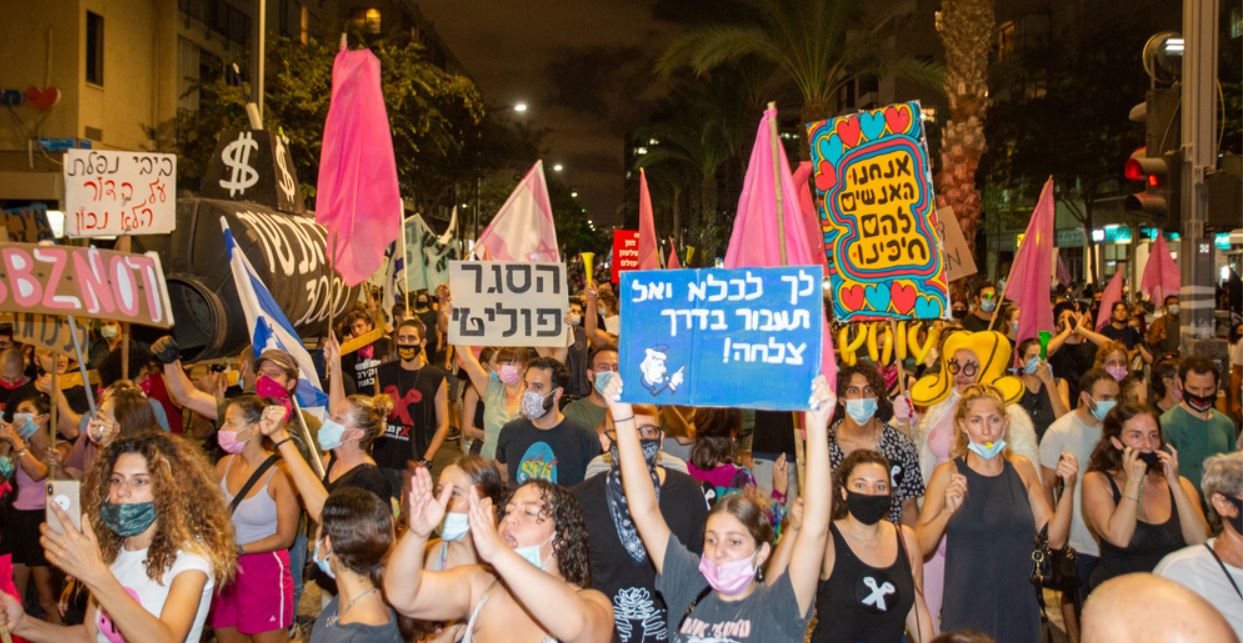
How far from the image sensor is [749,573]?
3.77 m

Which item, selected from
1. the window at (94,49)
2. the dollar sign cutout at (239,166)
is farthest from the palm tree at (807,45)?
the window at (94,49)

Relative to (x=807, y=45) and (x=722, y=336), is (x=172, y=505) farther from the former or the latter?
(x=807, y=45)

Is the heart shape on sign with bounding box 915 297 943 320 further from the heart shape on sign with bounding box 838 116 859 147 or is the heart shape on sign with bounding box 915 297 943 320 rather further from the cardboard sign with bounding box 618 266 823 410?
the cardboard sign with bounding box 618 266 823 410

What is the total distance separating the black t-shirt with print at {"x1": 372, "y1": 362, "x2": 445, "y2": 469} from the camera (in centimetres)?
780

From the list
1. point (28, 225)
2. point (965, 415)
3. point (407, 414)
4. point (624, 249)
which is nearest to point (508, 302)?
point (407, 414)

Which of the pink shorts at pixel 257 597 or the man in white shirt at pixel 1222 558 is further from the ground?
the man in white shirt at pixel 1222 558

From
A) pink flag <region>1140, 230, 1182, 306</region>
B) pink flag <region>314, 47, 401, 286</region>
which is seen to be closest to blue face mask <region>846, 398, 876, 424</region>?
pink flag <region>314, 47, 401, 286</region>

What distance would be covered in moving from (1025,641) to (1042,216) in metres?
6.13

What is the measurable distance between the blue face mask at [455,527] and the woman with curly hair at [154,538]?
785mm

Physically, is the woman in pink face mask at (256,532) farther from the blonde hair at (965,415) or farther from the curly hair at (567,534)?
the blonde hair at (965,415)

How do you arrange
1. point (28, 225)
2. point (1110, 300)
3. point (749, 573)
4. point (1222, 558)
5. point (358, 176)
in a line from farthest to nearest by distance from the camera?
point (28, 225)
point (1110, 300)
point (358, 176)
point (1222, 558)
point (749, 573)

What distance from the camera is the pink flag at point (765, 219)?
5262mm

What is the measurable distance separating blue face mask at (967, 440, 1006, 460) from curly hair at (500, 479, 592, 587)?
2.29 metres

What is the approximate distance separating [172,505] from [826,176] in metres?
5.23
